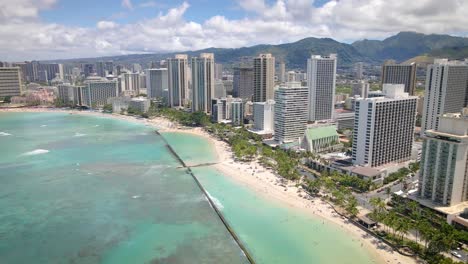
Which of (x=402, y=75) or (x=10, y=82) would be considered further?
(x=10, y=82)

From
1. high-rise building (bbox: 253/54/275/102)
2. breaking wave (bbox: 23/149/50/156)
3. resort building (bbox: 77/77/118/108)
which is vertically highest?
high-rise building (bbox: 253/54/275/102)

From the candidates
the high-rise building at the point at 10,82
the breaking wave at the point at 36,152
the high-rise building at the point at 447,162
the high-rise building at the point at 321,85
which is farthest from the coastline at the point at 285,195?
the high-rise building at the point at 10,82

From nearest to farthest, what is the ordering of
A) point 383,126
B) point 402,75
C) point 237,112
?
point 383,126, point 237,112, point 402,75

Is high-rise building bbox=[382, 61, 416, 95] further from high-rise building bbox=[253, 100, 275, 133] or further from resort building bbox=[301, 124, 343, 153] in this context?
resort building bbox=[301, 124, 343, 153]

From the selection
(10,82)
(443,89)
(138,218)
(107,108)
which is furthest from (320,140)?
(10,82)

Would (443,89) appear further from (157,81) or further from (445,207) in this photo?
(157,81)

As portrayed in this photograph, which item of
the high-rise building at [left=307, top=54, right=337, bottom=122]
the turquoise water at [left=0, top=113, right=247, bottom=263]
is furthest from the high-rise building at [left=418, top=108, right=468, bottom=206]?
the high-rise building at [left=307, top=54, right=337, bottom=122]
